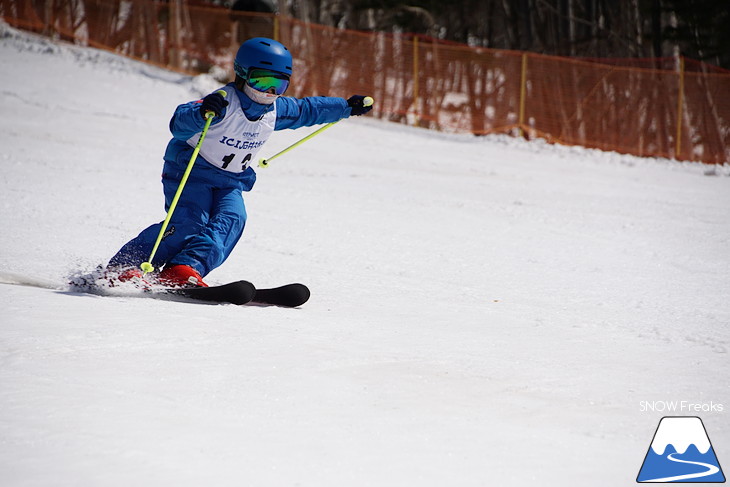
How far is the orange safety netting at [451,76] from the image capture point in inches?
635

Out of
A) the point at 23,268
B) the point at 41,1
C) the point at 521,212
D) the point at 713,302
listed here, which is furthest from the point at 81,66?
the point at 713,302

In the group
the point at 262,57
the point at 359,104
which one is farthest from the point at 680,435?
the point at 359,104

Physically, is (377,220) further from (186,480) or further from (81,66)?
(81,66)

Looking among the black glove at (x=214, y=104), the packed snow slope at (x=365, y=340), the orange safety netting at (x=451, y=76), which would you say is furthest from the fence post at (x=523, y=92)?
the black glove at (x=214, y=104)

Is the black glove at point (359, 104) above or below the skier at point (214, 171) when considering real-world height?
above

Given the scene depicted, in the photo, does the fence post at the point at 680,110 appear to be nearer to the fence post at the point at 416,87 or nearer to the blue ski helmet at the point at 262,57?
the fence post at the point at 416,87

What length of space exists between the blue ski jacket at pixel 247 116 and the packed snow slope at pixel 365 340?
84 centimetres

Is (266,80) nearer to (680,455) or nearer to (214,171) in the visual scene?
(214,171)

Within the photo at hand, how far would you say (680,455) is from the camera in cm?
268

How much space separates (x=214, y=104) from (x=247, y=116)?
0.54 m

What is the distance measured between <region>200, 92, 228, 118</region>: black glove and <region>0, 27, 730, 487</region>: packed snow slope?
962 mm

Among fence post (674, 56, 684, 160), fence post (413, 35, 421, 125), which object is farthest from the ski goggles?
fence post (413, 35, 421, 125)

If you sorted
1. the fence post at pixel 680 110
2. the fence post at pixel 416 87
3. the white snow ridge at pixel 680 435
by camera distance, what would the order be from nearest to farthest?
the white snow ridge at pixel 680 435, the fence post at pixel 680 110, the fence post at pixel 416 87

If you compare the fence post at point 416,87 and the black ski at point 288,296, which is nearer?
the black ski at point 288,296
